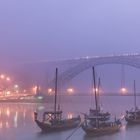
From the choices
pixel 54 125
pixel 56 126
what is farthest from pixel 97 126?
pixel 54 125

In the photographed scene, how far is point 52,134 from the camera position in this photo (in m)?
30.7

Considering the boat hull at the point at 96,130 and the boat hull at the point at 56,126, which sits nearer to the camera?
the boat hull at the point at 96,130

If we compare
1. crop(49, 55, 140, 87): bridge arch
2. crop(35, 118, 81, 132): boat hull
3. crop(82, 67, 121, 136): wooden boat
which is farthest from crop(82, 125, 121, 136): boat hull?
crop(49, 55, 140, 87): bridge arch

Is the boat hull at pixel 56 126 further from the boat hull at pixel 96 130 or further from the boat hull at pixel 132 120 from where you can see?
the boat hull at pixel 132 120

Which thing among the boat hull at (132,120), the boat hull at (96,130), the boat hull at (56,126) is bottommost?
the boat hull at (96,130)

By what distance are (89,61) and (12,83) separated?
65.8 ft

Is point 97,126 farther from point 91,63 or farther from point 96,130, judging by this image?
point 91,63

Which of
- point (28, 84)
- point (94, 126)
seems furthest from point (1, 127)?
point (28, 84)

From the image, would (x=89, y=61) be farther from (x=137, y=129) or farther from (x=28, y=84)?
(x=137, y=129)

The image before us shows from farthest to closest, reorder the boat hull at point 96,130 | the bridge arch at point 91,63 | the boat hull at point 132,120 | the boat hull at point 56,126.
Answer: the bridge arch at point 91,63 → the boat hull at point 132,120 → the boat hull at point 56,126 → the boat hull at point 96,130

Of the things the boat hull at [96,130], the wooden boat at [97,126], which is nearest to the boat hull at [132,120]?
the wooden boat at [97,126]

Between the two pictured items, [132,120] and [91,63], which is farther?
[91,63]

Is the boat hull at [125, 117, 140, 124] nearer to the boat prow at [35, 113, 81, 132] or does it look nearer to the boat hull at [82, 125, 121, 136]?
the boat prow at [35, 113, 81, 132]

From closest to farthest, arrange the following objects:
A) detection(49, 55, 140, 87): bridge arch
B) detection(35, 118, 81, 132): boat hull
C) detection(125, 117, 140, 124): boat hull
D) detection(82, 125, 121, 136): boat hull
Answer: detection(82, 125, 121, 136): boat hull → detection(35, 118, 81, 132): boat hull → detection(125, 117, 140, 124): boat hull → detection(49, 55, 140, 87): bridge arch
